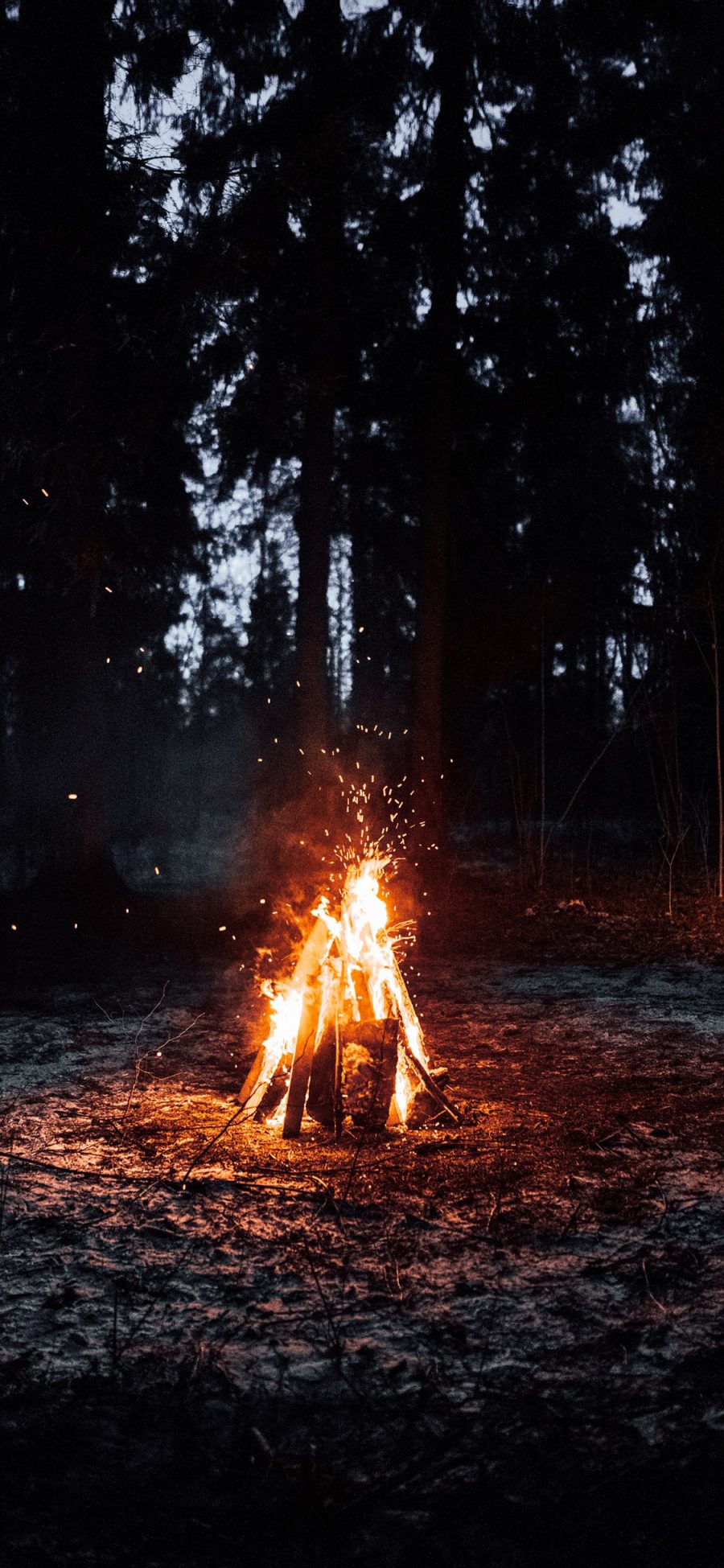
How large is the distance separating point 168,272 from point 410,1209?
7462 millimetres

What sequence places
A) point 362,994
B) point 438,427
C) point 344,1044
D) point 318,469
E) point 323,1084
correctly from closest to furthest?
point 323,1084 < point 344,1044 < point 362,994 < point 318,469 < point 438,427

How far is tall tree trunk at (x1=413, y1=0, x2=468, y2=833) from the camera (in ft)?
43.1

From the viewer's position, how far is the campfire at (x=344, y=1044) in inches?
196

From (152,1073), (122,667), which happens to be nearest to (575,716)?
(122,667)

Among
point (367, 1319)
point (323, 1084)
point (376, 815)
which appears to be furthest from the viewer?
point (376, 815)

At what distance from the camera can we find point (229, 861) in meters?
20.3

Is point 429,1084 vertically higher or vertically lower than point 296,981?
lower

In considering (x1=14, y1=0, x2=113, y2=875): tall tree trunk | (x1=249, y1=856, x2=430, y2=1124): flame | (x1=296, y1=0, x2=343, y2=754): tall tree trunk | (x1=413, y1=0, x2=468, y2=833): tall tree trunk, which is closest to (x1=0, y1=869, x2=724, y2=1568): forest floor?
(x1=249, y1=856, x2=430, y2=1124): flame

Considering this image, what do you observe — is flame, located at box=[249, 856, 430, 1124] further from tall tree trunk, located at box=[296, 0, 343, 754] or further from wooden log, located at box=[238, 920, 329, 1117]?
tall tree trunk, located at box=[296, 0, 343, 754]

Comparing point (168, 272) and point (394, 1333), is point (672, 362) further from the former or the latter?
point (394, 1333)

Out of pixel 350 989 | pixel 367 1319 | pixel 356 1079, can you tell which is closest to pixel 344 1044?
→ pixel 356 1079

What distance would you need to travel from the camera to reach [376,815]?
1388 cm

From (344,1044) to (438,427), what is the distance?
1016 centimetres

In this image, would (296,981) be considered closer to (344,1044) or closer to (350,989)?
(350,989)
